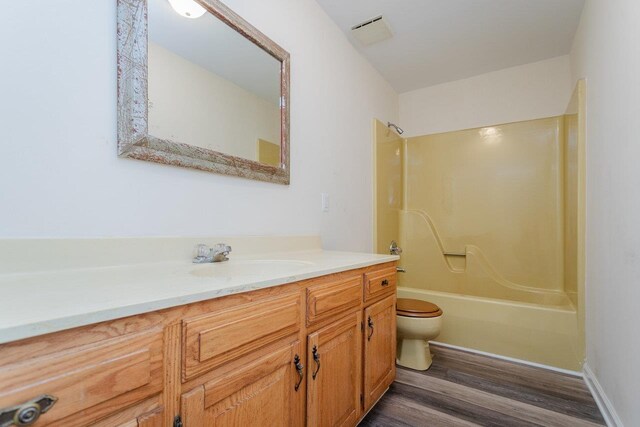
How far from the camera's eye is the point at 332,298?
1100 millimetres

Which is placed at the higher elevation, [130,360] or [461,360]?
[130,360]

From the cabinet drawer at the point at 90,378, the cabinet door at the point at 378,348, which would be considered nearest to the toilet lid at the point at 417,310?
the cabinet door at the point at 378,348

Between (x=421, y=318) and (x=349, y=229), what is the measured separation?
777mm

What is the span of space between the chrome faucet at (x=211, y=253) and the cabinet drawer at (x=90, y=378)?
56 centimetres

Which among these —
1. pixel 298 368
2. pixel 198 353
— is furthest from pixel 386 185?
pixel 198 353

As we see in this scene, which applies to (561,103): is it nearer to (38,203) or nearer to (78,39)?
(78,39)

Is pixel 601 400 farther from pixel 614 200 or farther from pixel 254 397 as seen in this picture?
pixel 254 397

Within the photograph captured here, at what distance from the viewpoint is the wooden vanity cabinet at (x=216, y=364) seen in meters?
0.45

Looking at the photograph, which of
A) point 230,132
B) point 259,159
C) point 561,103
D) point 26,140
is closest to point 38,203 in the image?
point 26,140

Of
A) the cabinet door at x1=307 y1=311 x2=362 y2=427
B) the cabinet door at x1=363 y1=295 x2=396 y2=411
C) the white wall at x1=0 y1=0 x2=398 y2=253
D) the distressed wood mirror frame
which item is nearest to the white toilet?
the cabinet door at x1=363 y1=295 x2=396 y2=411

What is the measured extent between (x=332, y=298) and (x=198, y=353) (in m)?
0.55

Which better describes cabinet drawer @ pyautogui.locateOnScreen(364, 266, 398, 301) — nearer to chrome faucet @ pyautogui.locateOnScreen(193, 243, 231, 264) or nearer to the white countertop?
the white countertop

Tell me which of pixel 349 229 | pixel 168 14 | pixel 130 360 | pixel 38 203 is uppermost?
pixel 168 14

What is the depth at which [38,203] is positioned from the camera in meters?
0.80
